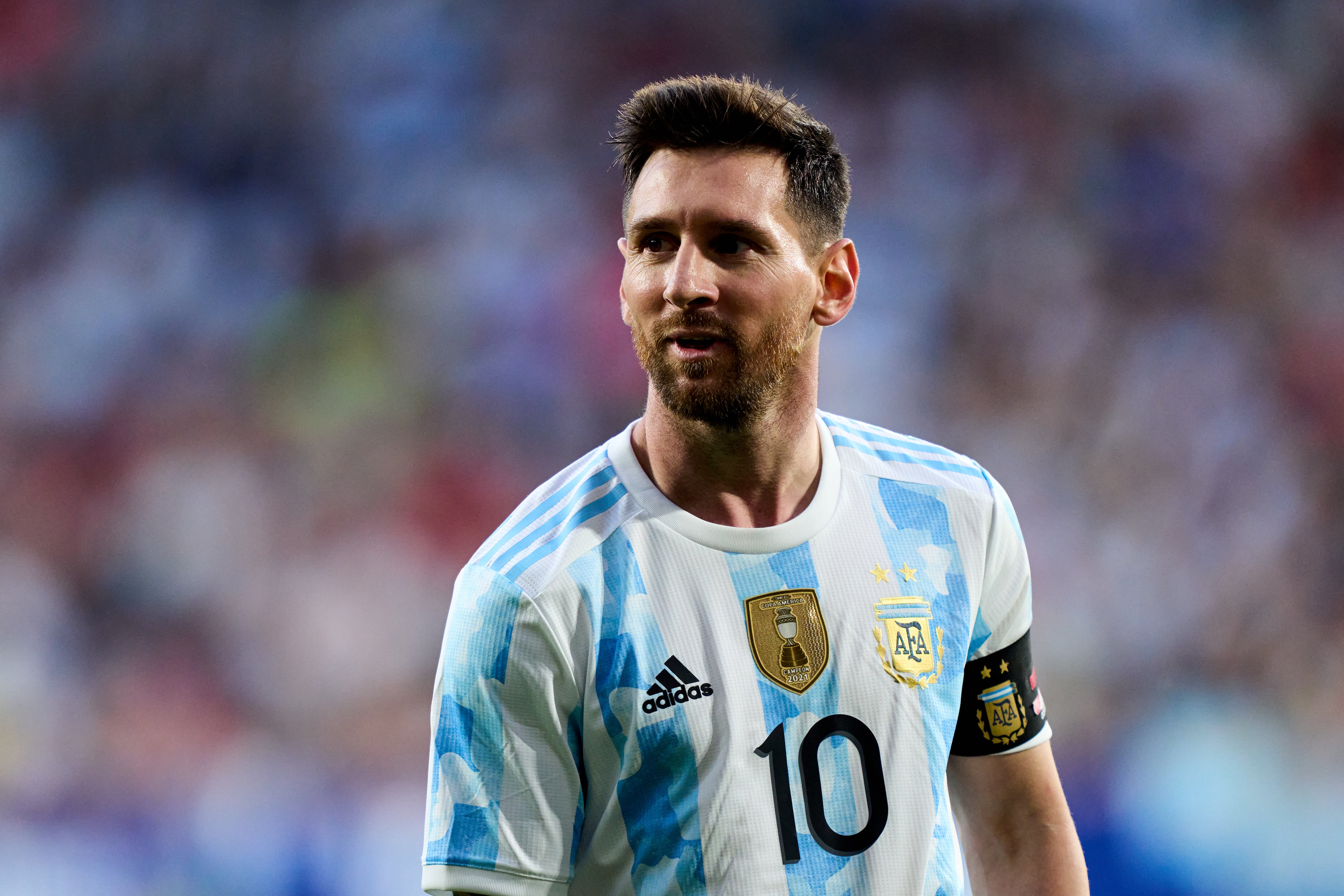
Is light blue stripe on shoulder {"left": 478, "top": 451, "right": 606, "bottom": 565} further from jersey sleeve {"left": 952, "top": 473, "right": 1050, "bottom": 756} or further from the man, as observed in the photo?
jersey sleeve {"left": 952, "top": 473, "right": 1050, "bottom": 756}

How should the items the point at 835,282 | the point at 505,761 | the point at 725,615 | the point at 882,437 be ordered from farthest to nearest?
the point at 882,437, the point at 835,282, the point at 725,615, the point at 505,761

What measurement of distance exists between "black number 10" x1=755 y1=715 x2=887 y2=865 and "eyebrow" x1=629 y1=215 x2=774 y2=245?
2.07ft

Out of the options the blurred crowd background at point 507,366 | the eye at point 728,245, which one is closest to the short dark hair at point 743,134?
the eye at point 728,245

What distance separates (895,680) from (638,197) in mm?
735

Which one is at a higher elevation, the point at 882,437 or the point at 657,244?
the point at 657,244

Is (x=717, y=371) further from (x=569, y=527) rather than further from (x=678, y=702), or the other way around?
(x=678, y=702)

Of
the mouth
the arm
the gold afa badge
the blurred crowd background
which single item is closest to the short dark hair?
the mouth

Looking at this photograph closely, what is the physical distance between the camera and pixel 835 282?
172 cm

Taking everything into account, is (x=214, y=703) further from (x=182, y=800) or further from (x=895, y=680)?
(x=895, y=680)

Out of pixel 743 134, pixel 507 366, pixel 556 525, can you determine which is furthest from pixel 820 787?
pixel 507 366

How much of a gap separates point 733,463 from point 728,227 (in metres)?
0.32

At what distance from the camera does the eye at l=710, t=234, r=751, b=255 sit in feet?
5.09

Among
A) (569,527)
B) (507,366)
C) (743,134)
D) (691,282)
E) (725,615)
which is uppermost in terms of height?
(507,366)

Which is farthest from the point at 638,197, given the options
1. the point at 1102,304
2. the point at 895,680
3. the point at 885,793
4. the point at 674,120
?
the point at 1102,304
